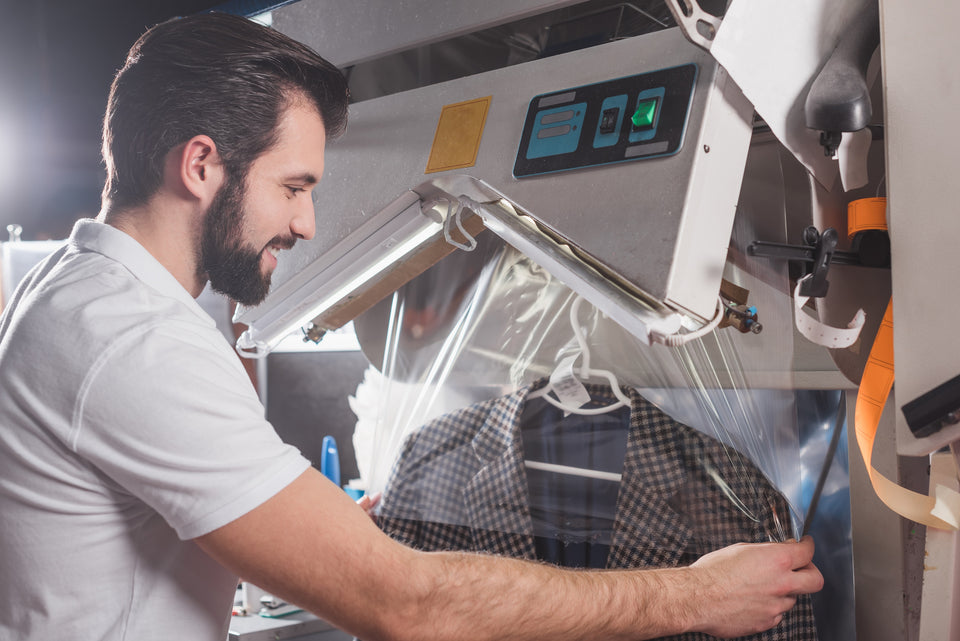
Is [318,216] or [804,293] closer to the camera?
[804,293]

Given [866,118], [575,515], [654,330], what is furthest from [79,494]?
[866,118]

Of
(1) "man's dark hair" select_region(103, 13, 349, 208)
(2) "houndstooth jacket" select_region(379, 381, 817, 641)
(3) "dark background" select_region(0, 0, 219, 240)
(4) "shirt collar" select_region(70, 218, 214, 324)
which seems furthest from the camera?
(3) "dark background" select_region(0, 0, 219, 240)

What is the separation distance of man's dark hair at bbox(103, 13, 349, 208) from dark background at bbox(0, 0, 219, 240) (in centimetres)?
160

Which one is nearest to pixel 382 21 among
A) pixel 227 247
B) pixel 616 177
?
pixel 227 247

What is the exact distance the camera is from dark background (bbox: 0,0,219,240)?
106 inches

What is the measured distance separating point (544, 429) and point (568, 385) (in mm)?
105

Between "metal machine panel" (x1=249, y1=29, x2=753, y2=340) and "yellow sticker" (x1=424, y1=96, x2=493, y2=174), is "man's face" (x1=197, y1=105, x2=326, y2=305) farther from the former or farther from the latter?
"yellow sticker" (x1=424, y1=96, x2=493, y2=174)

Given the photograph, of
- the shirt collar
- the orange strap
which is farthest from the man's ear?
the orange strap

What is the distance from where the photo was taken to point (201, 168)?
3.43 ft

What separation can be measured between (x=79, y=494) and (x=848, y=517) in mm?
1140

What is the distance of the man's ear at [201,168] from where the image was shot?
103 centimetres

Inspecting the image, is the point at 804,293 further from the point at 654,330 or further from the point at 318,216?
the point at 318,216

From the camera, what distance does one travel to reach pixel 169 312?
2.84ft

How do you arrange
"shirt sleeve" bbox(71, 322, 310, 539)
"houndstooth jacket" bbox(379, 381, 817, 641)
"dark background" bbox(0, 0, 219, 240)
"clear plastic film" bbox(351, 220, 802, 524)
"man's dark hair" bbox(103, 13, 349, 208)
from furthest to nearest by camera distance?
1. "dark background" bbox(0, 0, 219, 240)
2. "clear plastic film" bbox(351, 220, 802, 524)
3. "houndstooth jacket" bbox(379, 381, 817, 641)
4. "man's dark hair" bbox(103, 13, 349, 208)
5. "shirt sleeve" bbox(71, 322, 310, 539)
